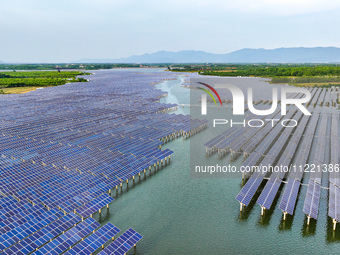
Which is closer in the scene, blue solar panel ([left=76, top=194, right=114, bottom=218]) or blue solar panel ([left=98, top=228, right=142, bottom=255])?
blue solar panel ([left=98, top=228, right=142, bottom=255])

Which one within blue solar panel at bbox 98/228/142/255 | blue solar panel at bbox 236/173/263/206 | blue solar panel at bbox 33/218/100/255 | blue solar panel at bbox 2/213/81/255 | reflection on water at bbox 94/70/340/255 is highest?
blue solar panel at bbox 236/173/263/206

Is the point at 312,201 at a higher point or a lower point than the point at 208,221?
higher

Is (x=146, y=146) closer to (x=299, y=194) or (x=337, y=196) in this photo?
(x=299, y=194)

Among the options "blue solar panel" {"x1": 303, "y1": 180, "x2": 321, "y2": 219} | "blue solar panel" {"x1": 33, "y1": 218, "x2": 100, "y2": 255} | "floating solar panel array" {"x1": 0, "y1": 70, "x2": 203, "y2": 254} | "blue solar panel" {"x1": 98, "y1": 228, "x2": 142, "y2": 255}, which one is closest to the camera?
"blue solar panel" {"x1": 33, "y1": 218, "x2": 100, "y2": 255}

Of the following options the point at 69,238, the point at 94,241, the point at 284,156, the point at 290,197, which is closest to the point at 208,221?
the point at 290,197

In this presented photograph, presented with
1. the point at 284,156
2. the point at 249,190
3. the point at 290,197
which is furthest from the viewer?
the point at 284,156

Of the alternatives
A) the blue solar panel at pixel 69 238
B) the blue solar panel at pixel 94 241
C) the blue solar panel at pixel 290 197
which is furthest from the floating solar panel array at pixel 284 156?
the blue solar panel at pixel 69 238

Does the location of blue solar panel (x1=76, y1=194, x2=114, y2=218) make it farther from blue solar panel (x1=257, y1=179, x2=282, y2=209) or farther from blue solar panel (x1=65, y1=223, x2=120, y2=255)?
blue solar panel (x1=257, y1=179, x2=282, y2=209)

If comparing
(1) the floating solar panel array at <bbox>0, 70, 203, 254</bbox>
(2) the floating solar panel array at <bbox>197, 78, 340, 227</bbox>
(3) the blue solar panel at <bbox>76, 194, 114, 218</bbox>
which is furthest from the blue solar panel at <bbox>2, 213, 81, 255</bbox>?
(2) the floating solar panel array at <bbox>197, 78, 340, 227</bbox>

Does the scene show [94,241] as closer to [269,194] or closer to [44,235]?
[44,235]
